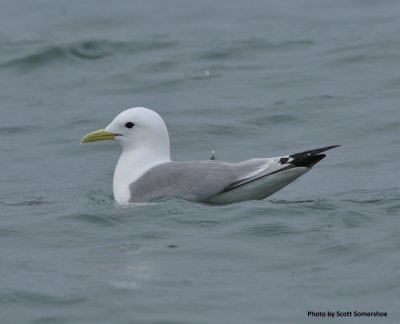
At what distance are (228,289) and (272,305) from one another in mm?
448

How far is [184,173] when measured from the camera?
36.5 feet

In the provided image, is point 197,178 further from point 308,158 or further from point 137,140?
point 137,140

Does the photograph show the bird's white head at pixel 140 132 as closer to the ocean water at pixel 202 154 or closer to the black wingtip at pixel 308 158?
the ocean water at pixel 202 154

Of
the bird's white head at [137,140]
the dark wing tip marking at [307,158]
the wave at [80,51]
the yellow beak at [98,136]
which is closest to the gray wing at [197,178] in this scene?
the dark wing tip marking at [307,158]

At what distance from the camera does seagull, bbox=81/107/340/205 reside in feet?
35.6

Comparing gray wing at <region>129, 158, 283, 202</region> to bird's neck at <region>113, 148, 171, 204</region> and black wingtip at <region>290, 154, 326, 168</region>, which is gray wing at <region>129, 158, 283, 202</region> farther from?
bird's neck at <region>113, 148, 171, 204</region>

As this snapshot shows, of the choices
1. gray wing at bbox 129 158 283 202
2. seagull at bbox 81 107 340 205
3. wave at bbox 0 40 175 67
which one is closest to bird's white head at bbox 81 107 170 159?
seagull at bbox 81 107 340 205

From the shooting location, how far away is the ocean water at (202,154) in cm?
871

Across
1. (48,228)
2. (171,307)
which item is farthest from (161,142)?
(171,307)

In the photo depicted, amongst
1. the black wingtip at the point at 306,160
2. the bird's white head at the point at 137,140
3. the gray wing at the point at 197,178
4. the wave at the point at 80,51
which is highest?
the wave at the point at 80,51

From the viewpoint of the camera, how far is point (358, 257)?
9414 mm

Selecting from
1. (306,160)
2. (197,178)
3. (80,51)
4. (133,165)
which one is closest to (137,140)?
(133,165)

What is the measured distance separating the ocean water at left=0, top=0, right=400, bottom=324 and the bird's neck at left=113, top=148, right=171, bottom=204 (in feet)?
1.03

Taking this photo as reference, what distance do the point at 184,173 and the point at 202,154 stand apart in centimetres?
341
